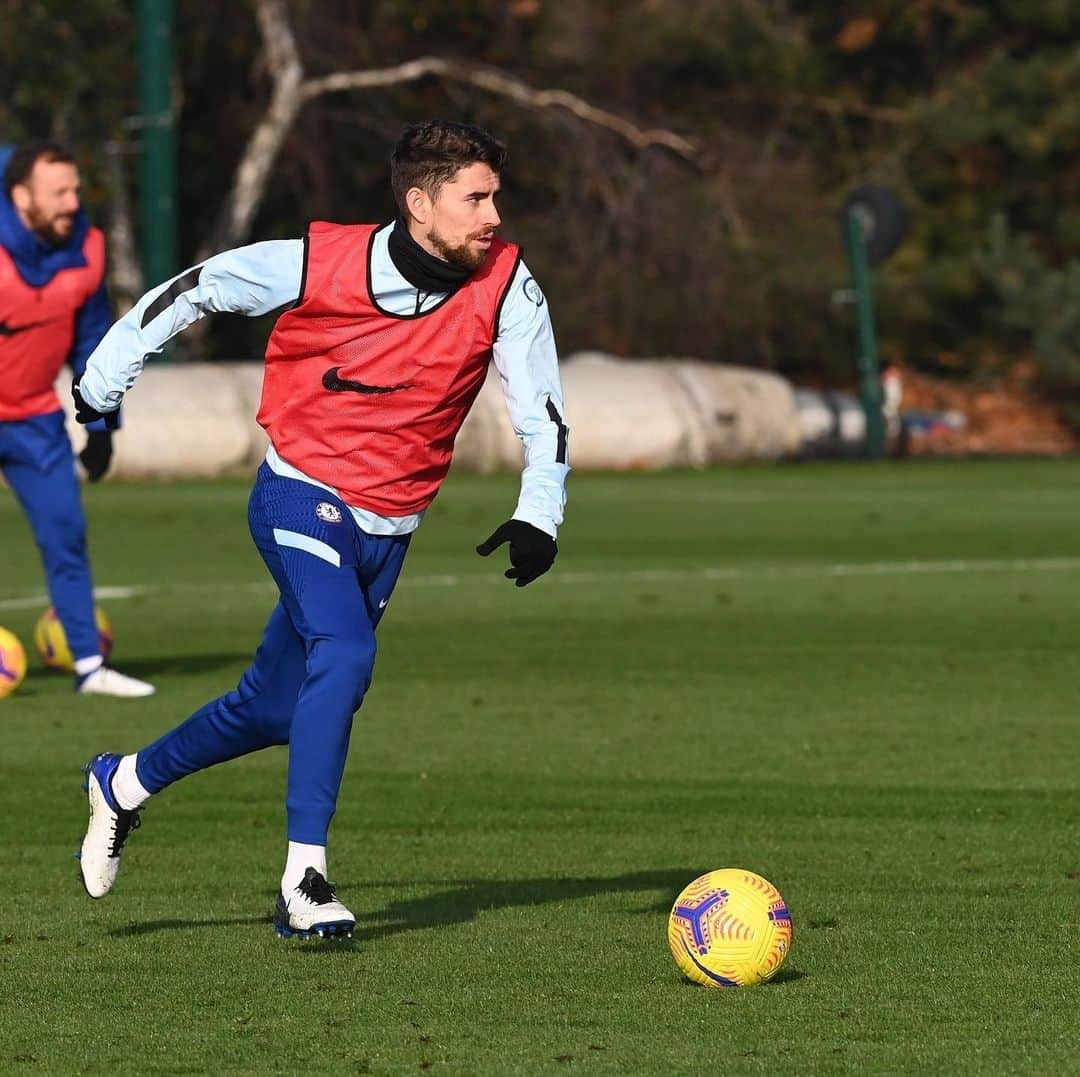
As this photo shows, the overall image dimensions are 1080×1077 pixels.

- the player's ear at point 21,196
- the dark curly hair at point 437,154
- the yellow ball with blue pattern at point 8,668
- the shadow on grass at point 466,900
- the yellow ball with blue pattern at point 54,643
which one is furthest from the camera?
the yellow ball with blue pattern at point 54,643

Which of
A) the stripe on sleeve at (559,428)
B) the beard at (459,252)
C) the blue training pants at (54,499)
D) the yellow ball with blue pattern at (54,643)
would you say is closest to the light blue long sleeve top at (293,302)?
the stripe on sleeve at (559,428)

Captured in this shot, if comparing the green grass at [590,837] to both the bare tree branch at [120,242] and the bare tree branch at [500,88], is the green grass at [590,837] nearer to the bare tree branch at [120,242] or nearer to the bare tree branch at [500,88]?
the bare tree branch at [120,242]

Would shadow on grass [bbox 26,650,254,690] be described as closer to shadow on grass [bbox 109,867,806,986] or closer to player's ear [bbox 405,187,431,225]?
shadow on grass [bbox 109,867,806,986]

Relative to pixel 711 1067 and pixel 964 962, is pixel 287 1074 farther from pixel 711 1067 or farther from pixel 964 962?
pixel 964 962

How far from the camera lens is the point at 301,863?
6.19 metres

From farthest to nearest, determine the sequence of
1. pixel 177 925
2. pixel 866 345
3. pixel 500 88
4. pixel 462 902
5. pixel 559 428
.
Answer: pixel 500 88 → pixel 866 345 → pixel 462 902 → pixel 177 925 → pixel 559 428

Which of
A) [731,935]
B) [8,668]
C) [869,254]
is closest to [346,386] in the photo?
[731,935]

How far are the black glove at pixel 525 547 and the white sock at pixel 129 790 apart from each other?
129 centimetres

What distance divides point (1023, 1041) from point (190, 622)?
1012 centimetres

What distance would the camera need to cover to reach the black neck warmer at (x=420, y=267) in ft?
21.2

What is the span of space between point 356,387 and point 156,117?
26.9 metres

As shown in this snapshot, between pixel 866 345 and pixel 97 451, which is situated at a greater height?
pixel 97 451

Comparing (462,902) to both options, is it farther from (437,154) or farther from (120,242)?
(120,242)

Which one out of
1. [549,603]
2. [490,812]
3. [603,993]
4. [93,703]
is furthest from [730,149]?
[603,993]
